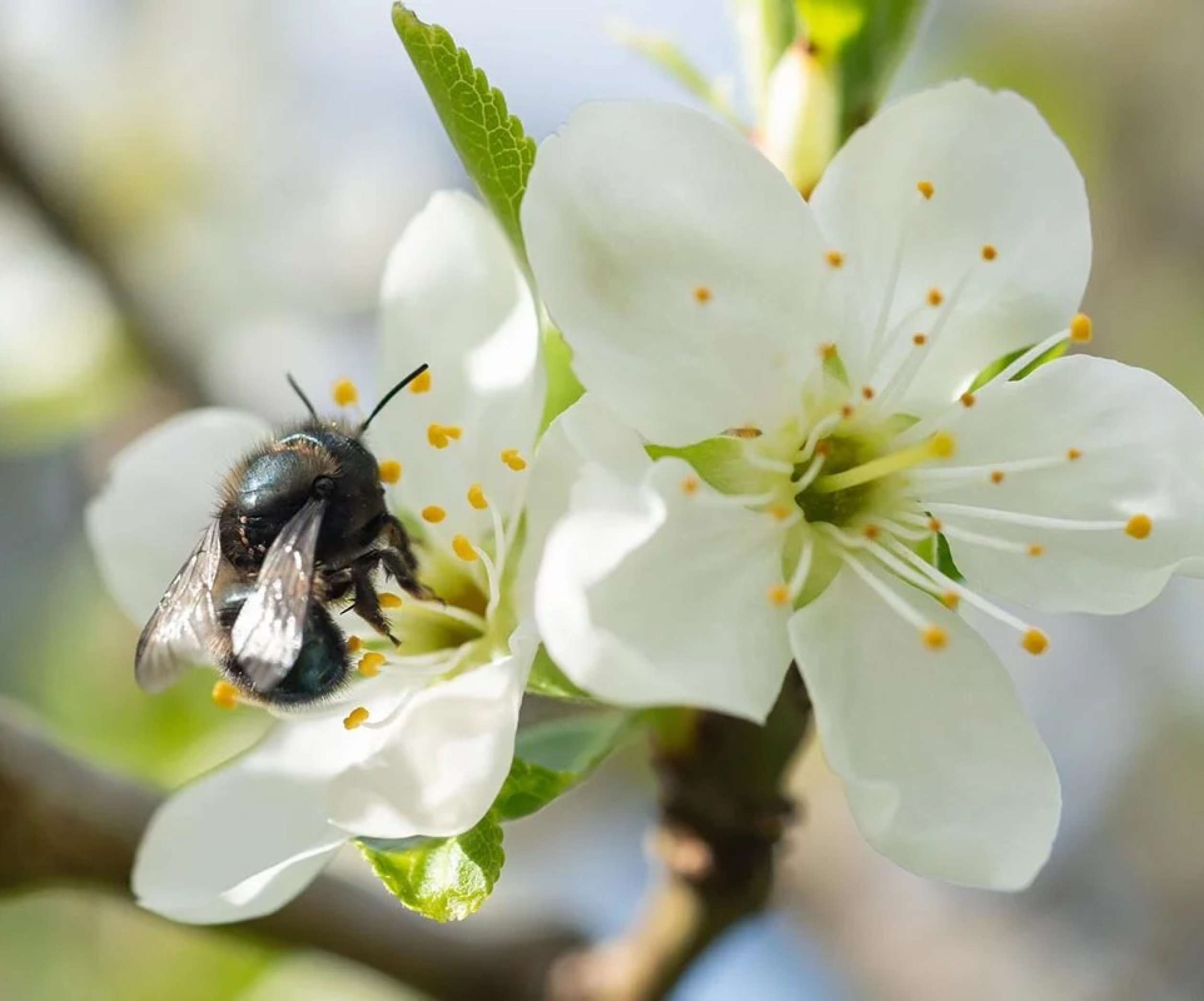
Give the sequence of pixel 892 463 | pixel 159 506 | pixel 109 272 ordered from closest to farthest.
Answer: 1. pixel 892 463
2. pixel 159 506
3. pixel 109 272

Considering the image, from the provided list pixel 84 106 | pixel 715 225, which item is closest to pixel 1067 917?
pixel 715 225

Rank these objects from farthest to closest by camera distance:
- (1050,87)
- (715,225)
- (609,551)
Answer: (1050,87)
(715,225)
(609,551)

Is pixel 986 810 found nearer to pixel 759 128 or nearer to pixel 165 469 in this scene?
pixel 759 128

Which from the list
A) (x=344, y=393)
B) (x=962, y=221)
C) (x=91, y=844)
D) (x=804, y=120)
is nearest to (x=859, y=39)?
(x=804, y=120)

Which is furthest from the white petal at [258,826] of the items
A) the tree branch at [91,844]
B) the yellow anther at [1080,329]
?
the yellow anther at [1080,329]

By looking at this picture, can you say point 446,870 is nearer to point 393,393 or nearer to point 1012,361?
point 393,393
